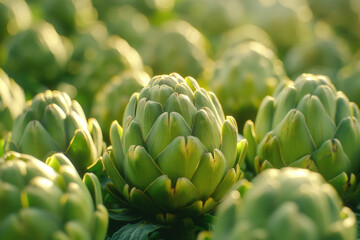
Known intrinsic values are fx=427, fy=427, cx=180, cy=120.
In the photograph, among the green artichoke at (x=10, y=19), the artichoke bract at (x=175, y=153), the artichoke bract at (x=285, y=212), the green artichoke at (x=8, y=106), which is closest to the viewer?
the artichoke bract at (x=285, y=212)

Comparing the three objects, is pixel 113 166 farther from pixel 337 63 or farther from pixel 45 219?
pixel 337 63

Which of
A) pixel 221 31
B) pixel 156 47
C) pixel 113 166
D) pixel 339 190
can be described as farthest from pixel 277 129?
pixel 221 31

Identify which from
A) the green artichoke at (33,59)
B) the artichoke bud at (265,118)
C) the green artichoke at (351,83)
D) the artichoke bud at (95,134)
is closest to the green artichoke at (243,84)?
the green artichoke at (351,83)

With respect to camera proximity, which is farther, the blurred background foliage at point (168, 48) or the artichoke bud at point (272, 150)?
the blurred background foliage at point (168, 48)

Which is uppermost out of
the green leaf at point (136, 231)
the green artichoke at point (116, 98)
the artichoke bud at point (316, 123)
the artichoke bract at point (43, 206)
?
the artichoke bud at point (316, 123)

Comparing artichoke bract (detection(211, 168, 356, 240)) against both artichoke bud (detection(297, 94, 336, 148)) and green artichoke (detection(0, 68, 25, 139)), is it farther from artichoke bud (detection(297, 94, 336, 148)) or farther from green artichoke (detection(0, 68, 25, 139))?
green artichoke (detection(0, 68, 25, 139))

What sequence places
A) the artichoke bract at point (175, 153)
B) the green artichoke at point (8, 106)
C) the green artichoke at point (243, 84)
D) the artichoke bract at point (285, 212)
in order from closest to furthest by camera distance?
the artichoke bract at point (285, 212)
the artichoke bract at point (175, 153)
the green artichoke at point (8, 106)
the green artichoke at point (243, 84)

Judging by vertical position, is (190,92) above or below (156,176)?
above

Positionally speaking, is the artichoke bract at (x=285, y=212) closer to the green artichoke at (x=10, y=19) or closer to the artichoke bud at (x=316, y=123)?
the artichoke bud at (x=316, y=123)

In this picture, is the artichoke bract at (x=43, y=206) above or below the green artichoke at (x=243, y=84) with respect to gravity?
above
